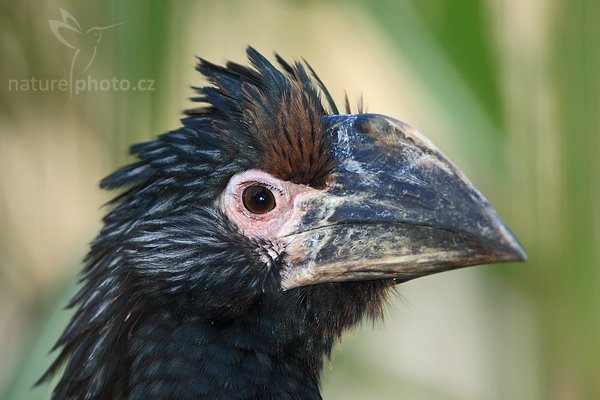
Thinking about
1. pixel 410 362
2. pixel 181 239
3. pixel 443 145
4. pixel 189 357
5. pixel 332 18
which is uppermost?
pixel 332 18

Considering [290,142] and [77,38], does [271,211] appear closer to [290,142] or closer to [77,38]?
[290,142]

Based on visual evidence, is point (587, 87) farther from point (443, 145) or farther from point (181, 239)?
point (181, 239)

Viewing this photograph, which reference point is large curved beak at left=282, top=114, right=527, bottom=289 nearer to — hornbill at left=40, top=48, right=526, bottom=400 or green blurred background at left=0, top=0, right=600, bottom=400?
hornbill at left=40, top=48, right=526, bottom=400

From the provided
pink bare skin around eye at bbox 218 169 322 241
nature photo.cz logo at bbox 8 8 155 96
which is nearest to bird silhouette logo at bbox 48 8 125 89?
nature photo.cz logo at bbox 8 8 155 96

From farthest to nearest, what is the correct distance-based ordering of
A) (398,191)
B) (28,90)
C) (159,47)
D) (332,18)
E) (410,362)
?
(410,362)
(332,18)
(28,90)
(159,47)
(398,191)

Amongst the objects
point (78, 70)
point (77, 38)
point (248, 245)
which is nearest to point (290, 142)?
point (248, 245)

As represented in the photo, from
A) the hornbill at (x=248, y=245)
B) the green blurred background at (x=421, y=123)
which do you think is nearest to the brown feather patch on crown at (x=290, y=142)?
the hornbill at (x=248, y=245)

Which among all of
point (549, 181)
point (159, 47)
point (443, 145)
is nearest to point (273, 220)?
point (159, 47)

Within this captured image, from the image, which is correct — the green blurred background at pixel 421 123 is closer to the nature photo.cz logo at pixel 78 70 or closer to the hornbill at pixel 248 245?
the nature photo.cz logo at pixel 78 70
